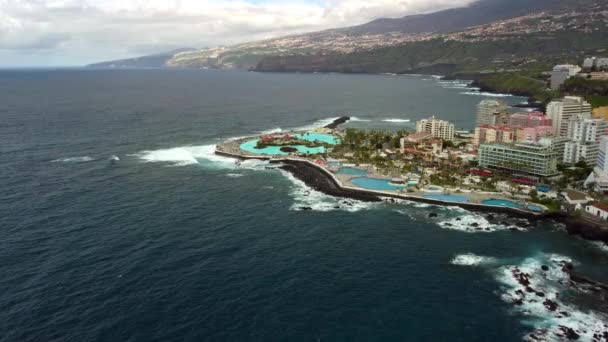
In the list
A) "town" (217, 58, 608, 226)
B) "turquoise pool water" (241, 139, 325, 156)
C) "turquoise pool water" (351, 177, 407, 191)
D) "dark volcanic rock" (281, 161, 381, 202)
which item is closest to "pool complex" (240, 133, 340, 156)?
"turquoise pool water" (241, 139, 325, 156)

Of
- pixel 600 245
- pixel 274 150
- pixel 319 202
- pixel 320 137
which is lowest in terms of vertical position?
pixel 600 245

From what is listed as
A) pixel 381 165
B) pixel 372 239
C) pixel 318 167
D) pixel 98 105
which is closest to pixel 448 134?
pixel 381 165

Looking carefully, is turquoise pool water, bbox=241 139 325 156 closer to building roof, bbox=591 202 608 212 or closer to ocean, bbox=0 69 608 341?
ocean, bbox=0 69 608 341

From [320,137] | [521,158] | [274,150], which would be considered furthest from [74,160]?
[521,158]

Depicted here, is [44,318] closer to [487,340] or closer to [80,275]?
[80,275]

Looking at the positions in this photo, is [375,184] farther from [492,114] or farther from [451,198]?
[492,114]

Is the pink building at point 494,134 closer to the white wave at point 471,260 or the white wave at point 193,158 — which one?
→ the white wave at point 193,158
